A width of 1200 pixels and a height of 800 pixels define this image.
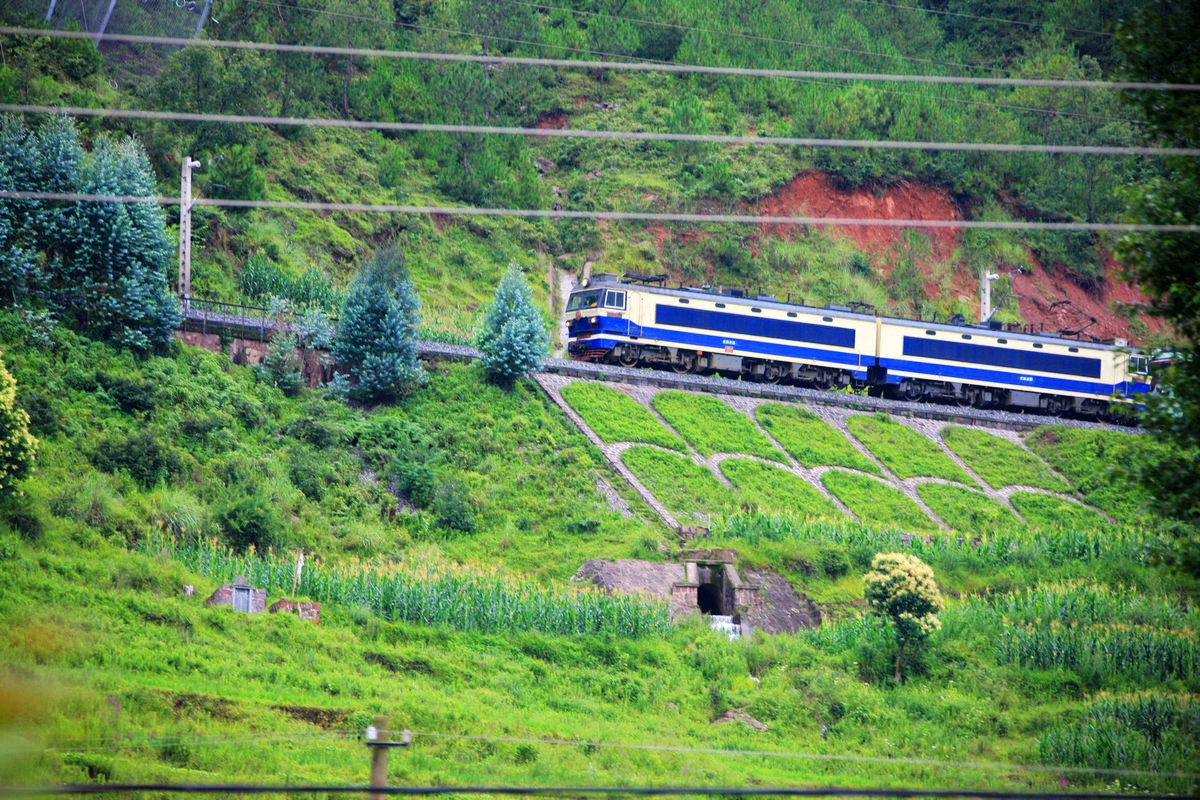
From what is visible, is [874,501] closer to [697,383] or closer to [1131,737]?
[697,383]

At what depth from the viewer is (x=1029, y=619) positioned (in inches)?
1175

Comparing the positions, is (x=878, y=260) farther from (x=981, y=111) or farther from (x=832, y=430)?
(x=832, y=430)

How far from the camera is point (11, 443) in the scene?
26922 millimetres

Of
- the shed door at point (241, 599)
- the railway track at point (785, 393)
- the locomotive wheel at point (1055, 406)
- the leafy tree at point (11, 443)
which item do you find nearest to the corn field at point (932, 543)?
the railway track at point (785, 393)

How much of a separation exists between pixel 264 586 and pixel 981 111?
68.1m

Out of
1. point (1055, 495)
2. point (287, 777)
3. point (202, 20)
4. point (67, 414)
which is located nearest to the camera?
point (287, 777)

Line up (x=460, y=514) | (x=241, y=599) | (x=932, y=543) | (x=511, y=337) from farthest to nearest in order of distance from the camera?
(x=511, y=337) → (x=932, y=543) → (x=460, y=514) → (x=241, y=599)

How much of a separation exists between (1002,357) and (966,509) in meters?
11.3

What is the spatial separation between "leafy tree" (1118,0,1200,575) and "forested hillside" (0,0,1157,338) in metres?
35.1

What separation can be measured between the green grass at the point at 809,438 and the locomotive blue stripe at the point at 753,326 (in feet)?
10.2

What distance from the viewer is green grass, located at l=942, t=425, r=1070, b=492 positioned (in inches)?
1759

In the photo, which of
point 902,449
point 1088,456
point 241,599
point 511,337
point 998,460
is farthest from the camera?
point 1088,456

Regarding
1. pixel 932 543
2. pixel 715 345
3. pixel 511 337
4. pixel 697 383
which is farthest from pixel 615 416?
pixel 932 543

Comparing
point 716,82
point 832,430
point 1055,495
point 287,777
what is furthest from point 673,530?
point 716,82
